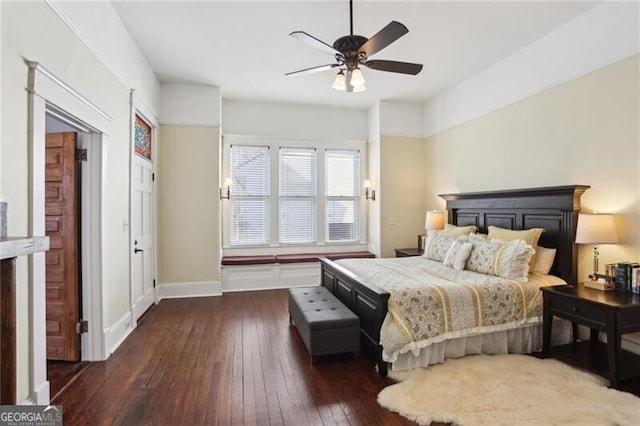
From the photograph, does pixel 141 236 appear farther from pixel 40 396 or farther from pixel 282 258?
pixel 40 396

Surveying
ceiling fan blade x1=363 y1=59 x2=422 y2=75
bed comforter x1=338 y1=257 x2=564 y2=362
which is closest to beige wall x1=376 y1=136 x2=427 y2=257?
bed comforter x1=338 y1=257 x2=564 y2=362

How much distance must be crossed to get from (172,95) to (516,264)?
5287 mm

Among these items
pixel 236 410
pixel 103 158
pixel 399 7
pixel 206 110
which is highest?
pixel 399 7

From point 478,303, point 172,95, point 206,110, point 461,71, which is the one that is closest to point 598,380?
point 478,303

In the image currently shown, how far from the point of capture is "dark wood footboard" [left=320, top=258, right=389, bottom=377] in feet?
8.84

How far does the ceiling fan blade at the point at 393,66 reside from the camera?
9.57ft

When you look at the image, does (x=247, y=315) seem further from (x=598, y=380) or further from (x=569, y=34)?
(x=569, y=34)

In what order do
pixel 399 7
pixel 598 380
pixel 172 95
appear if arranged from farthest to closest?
pixel 172 95, pixel 399 7, pixel 598 380

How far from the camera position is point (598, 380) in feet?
8.34

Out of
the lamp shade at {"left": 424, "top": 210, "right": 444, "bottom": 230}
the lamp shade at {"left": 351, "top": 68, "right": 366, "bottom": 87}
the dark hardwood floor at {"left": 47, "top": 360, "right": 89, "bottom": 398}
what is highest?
the lamp shade at {"left": 351, "top": 68, "right": 366, "bottom": 87}

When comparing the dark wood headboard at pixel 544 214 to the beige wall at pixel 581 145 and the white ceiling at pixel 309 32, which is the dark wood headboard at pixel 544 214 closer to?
the beige wall at pixel 581 145

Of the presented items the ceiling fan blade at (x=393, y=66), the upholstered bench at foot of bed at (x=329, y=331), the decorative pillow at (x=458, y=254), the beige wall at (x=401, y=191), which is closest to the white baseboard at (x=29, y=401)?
the upholstered bench at foot of bed at (x=329, y=331)

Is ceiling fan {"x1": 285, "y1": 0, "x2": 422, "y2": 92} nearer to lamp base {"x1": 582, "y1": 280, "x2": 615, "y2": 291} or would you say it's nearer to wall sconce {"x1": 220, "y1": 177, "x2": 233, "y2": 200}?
lamp base {"x1": 582, "y1": 280, "x2": 615, "y2": 291}

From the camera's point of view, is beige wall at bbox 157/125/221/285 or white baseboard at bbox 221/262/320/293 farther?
white baseboard at bbox 221/262/320/293
